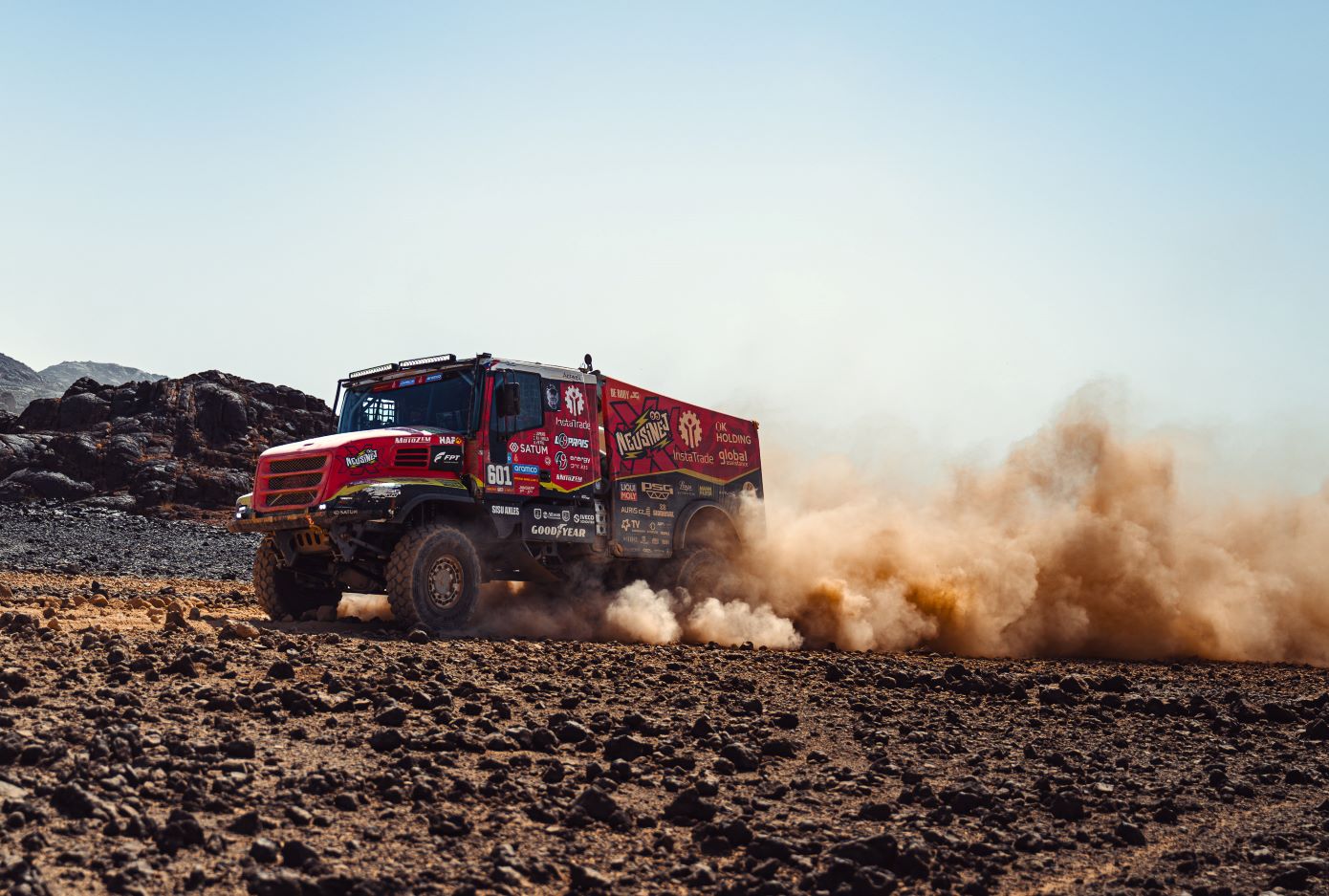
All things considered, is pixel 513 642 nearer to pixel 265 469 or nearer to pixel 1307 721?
pixel 265 469

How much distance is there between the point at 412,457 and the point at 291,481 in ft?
4.87

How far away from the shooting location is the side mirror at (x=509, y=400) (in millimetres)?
14328

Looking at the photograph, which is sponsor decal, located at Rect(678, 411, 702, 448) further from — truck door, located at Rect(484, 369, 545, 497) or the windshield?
the windshield

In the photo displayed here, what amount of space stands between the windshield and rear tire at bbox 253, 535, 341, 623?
190 cm

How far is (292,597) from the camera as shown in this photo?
592 inches

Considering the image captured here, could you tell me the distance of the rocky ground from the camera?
18.0 ft

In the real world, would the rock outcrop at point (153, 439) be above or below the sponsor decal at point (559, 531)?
above

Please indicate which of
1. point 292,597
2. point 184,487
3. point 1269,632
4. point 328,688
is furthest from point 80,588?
point 184,487

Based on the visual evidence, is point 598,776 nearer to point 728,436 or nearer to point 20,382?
point 728,436

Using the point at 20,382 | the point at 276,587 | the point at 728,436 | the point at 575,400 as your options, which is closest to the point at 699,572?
the point at 728,436

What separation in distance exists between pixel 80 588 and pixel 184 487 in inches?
1082

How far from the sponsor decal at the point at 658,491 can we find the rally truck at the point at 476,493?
0.12 ft

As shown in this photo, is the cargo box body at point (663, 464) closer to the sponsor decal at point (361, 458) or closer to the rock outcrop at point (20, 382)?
the sponsor decal at point (361, 458)

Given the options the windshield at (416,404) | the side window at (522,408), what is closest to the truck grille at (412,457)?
A: the windshield at (416,404)
